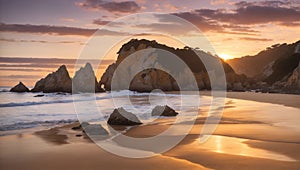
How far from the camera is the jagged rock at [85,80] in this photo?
6416cm

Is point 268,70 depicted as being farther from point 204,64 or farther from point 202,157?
point 202,157

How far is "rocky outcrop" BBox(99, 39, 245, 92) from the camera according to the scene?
76.8 meters

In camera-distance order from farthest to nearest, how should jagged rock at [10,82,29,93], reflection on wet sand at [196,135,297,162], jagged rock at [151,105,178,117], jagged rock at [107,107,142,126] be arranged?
1. jagged rock at [10,82,29,93]
2. jagged rock at [151,105,178,117]
3. jagged rock at [107,107,142,126]
4. reflection on wet sand at [196,135,297,162]

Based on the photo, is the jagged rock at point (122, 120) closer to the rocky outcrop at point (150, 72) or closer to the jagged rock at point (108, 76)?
the rocky outcrop at point (150, 72)

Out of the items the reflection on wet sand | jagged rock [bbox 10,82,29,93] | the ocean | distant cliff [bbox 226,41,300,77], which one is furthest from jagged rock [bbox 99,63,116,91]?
distant cliff [bbox 226,41,300,77]

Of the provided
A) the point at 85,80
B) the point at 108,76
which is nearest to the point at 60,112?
the point at 85,80

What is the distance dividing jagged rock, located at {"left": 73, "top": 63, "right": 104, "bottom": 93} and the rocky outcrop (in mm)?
12421

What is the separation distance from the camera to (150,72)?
77.9 m

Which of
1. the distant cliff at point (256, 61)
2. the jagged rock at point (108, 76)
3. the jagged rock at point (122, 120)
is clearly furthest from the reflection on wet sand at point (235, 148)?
the distant cliff at point (256, 61)

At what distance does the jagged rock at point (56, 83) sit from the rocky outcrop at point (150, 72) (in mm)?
18683

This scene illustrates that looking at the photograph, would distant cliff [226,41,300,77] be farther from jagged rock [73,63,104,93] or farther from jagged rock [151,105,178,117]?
jagged rock [151,105,178,117]

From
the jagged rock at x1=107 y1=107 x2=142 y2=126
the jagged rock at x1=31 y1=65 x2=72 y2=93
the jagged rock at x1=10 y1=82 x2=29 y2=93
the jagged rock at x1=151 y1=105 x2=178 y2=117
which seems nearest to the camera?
the jagged rock at x1=107 y1=107 x2=142 y2=126

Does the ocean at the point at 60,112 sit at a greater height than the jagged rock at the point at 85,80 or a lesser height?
lesser

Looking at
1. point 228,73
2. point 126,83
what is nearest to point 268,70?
point 228,73
